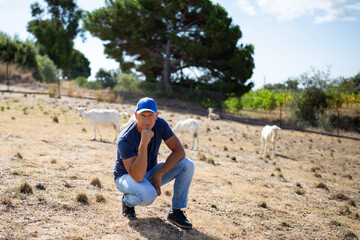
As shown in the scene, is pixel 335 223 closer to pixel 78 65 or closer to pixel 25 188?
pixel 25 188

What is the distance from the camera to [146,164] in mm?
3883

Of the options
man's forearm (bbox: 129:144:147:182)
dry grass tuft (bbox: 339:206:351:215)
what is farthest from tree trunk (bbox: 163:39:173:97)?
man's forearm (bbox: 129:144:147:182)

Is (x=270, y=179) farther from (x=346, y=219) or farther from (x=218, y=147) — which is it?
(x=218, y=147)

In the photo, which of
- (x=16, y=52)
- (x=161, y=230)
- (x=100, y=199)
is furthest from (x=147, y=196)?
(x=16, y=52)

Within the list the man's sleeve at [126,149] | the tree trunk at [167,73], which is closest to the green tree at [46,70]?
the tree trunk at [167,73]

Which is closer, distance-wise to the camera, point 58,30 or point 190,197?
point 190,197

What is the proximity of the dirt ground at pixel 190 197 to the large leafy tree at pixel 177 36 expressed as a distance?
60.7ft

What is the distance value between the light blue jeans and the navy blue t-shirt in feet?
0.43

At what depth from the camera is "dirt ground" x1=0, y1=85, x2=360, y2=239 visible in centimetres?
424

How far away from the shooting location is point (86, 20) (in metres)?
31.6

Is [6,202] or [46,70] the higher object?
[46,70]

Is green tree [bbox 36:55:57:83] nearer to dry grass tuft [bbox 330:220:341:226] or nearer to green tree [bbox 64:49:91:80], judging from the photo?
green tree [bbox 64:49:91:80]

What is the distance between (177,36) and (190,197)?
Result: 24.6 meters

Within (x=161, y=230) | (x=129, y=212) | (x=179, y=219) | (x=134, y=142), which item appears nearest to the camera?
(x=134, y=142)
